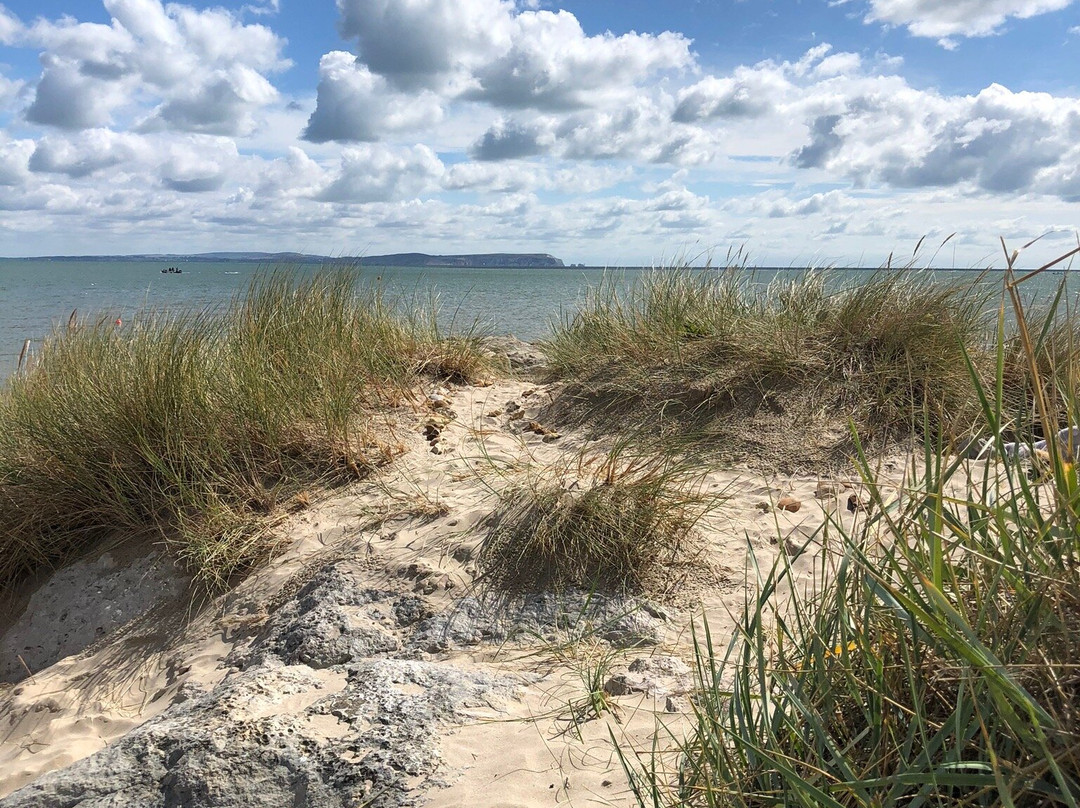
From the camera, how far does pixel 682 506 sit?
3.81 meters

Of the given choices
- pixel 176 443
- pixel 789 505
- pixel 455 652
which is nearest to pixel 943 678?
pixel 455 652

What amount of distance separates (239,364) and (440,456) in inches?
54.2

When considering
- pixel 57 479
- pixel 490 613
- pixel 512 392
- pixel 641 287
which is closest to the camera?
pixel 490 613

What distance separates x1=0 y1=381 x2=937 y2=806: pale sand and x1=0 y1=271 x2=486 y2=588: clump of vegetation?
0.92 feet

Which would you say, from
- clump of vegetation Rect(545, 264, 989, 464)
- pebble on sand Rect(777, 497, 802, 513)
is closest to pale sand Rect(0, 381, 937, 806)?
pebble on sand Rect(777, 497, 802, 513)

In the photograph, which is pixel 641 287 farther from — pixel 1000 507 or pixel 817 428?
pixel 1000 507

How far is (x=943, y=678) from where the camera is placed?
49.0 inches

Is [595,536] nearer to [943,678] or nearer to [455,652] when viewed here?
[455,652]

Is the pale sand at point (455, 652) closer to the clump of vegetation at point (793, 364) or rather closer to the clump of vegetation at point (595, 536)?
the clump of vegetation at point (595, 536)

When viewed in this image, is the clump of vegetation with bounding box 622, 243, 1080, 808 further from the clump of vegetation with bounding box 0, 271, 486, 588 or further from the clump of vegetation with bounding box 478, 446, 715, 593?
the clump of vegetation with bounding box 0, 271, 486, 588

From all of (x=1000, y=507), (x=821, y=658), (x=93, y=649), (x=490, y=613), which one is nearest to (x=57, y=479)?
(x=93, y=649)

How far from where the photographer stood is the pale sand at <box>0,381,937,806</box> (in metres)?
2.33

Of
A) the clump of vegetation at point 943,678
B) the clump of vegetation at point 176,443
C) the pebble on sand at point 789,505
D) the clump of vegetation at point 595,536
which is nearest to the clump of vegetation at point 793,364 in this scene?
the pebble on sand at point 789,505

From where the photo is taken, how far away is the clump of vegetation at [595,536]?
139 inches
